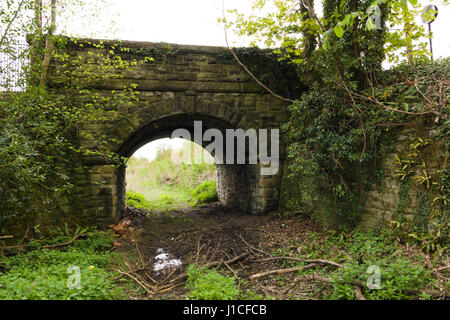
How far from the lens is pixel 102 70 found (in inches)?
219

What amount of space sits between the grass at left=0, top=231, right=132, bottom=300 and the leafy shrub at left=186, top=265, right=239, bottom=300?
99cm

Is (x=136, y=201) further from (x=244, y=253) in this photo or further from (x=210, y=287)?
(x=210, y=287)

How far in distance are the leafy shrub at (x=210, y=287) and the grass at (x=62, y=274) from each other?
0.99 meters

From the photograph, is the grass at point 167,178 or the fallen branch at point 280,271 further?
the grass at point 167,178

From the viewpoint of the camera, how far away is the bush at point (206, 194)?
1094 cm

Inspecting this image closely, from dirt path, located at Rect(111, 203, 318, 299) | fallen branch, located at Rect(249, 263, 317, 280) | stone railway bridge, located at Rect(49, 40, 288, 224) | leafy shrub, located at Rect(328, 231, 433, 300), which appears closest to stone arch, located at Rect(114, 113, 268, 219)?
stone railway bridge, located at Rect(49, 40, 288, 224)

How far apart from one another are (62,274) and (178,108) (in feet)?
13.7

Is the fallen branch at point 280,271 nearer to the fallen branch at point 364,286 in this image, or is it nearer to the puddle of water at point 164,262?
the fallen branch at point 364,286

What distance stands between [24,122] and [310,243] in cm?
564

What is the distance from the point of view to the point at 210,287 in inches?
136

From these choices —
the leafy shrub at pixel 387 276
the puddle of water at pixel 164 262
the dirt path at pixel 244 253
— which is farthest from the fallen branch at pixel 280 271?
the puddle of water at pixel 164 262

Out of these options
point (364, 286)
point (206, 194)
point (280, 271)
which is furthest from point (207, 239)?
point (206, 194)

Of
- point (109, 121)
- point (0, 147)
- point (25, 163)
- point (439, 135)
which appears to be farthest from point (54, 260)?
point (439, 135)
